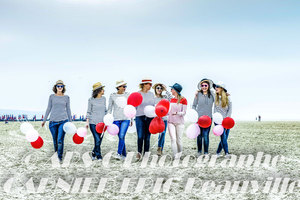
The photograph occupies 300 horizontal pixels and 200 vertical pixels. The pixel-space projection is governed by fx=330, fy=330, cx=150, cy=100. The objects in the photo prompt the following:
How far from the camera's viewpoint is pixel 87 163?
7.59 m

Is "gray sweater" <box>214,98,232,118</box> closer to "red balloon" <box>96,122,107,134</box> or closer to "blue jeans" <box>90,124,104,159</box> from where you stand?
"red balloon" <box>96,122,107,134</box>

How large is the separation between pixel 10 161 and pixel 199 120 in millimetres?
4859

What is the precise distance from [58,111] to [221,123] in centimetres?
377

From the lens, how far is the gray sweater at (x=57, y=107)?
7.46 meters

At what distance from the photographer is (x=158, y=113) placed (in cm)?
711

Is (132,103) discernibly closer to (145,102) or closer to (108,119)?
(145,102)

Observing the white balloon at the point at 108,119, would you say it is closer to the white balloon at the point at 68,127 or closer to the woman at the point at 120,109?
the woman at the point at 120,109

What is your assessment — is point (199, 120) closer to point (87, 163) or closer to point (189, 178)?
point (189, 178)

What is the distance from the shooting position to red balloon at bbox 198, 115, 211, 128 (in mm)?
Result: 7566

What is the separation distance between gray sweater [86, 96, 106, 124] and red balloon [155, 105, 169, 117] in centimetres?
133

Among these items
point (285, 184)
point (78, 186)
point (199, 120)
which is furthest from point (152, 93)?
point (285, 184)

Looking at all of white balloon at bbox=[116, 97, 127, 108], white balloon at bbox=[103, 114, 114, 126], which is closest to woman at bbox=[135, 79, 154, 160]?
white balloon at bbox=[116, 97, 127, 108]

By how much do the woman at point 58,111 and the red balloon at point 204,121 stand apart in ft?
9.98

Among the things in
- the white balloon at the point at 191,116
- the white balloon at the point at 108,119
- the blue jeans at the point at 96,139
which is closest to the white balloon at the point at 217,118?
the white balloon at the point at 191,116
